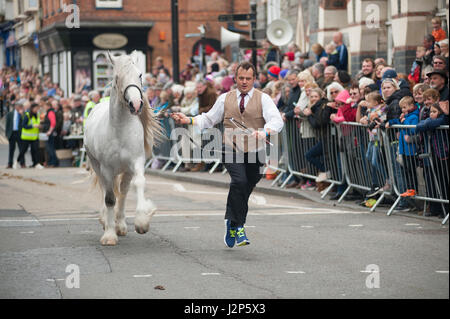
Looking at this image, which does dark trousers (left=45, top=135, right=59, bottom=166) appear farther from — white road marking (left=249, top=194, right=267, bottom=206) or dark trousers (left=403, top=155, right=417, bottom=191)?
dark trousers (left=403, top=155, right=417, bottom=191)

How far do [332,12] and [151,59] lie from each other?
69.9 ft

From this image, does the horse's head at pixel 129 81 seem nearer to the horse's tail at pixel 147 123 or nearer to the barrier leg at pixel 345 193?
the horse's tail at pixel 147 123

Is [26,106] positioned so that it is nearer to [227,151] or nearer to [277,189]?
[277,189]

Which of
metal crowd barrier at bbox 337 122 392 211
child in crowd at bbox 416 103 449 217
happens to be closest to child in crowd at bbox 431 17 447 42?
metal crowd barrier at bbox 337 122 392 211

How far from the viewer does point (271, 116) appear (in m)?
9.68

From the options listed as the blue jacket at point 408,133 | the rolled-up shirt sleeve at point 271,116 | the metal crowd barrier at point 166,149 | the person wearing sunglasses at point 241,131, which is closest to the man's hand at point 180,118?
the person wearing sunglasses at point 241,131

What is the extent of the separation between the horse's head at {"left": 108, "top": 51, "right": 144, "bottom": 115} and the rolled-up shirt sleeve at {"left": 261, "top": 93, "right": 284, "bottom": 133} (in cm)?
130

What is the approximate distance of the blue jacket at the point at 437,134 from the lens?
11.6m

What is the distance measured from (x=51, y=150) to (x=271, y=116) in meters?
17.0

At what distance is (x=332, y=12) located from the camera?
23188 mm

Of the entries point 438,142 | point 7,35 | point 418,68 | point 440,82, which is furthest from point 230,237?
point 7,35

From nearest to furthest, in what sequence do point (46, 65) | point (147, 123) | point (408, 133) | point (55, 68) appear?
point (147, 123) < point (408, 133) < point (55, 68) < point (46, 65)

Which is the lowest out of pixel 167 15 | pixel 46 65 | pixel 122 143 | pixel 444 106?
pixel 122 143

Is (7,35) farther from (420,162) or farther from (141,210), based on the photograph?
(141,210)
